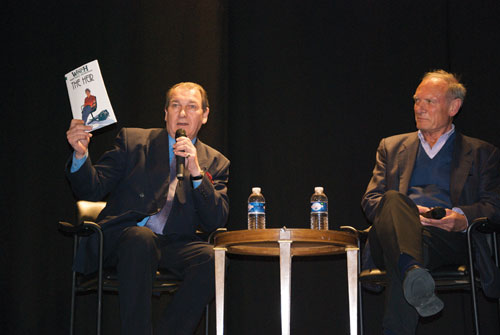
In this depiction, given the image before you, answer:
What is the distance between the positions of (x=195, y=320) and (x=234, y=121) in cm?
162

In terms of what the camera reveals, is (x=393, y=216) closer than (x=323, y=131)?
Yes

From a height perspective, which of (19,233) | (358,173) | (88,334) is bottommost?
(88,334)

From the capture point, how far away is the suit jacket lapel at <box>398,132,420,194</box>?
331cm

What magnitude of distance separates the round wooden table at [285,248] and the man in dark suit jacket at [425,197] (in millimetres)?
167

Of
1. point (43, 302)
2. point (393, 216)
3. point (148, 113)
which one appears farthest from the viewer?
point (148, 113)

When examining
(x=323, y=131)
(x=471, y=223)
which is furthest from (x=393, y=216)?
(x=323, y=131)

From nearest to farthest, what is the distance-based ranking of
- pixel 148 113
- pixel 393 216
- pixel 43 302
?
pixel 393 216
pixel 43 302
pixel 148 113

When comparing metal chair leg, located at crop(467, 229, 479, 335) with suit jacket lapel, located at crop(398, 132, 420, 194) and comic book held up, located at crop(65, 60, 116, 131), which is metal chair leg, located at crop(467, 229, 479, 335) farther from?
comic book held up, located at crop(65, 60, 116, 131)

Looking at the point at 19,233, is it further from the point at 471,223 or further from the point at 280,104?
the point at 471,223

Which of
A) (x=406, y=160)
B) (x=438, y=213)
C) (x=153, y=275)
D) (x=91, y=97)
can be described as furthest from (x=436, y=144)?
(x=91, y=97)

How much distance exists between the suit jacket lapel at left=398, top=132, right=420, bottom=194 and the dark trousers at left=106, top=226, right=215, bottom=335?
3.68 feet

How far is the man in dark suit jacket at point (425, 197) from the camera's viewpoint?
2.58m

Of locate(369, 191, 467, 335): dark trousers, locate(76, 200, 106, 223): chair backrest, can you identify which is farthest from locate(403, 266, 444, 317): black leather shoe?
locate(76, 200, 106, 223): chair backrest

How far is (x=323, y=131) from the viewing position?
13.2 feet
